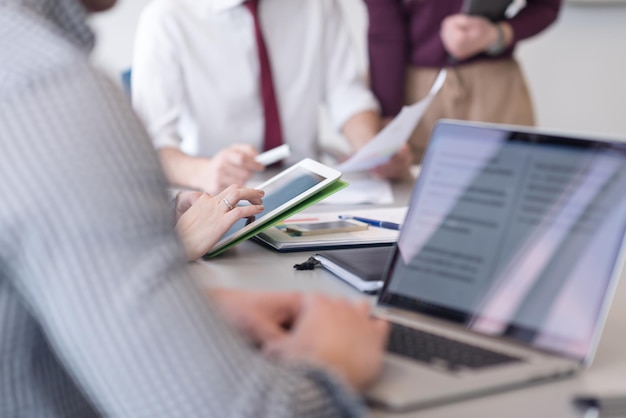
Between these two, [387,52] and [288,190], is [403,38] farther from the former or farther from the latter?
[288,190]

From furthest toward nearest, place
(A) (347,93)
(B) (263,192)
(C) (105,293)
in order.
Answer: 1. (A) (347,93)
2. (B) (263,192)
3. (C) (105,293)

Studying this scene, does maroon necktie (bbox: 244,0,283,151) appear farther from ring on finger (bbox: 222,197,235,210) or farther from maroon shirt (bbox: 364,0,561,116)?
ring on finger (bbox: 222,197,235,210)

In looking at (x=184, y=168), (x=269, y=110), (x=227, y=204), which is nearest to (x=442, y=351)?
(x=227, y=204)

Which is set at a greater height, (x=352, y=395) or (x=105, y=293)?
(x=105, y=293)

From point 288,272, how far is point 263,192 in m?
0.18

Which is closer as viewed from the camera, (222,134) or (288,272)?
(288,272)

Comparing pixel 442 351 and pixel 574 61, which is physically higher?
pixel 442 351

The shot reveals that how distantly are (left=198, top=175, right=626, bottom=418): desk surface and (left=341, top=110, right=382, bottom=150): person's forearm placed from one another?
37.6 inches

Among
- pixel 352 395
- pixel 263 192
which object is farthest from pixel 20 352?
pixel 263 192

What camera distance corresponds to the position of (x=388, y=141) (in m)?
1.83

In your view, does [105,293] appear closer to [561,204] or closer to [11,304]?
[11,304]

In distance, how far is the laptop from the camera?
32.8 inches

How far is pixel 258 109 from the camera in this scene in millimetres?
2285

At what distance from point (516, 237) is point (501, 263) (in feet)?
0.11
